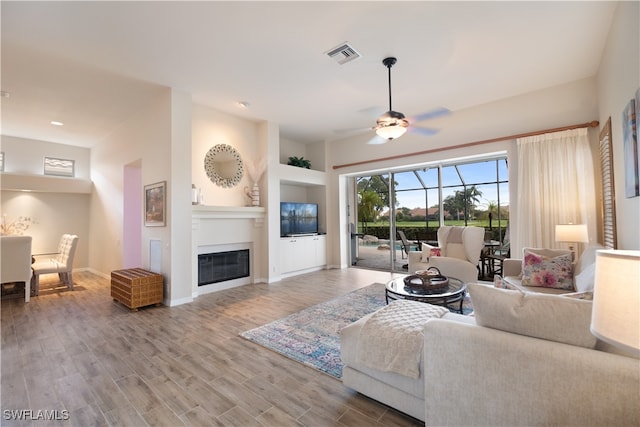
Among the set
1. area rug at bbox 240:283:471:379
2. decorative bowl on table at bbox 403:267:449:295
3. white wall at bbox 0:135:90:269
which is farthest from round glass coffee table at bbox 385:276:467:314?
white wall at bbox 0:135:90:269

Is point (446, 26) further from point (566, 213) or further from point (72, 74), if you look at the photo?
point (72, 74)

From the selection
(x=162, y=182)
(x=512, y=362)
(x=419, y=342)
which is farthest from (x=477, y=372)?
(x=162, y=182)

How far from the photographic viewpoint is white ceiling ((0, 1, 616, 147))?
260 centimetres

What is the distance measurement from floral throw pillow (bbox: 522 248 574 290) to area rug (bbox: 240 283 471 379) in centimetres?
83

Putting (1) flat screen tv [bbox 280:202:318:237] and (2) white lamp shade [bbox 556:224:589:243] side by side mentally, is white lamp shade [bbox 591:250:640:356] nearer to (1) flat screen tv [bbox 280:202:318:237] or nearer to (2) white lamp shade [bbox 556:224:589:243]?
(2) white lamp shade [bbox 556:224:589:243]

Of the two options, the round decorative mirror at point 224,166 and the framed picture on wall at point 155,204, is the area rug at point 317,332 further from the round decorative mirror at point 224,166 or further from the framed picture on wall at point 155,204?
the round decorative mirror at point 224,166

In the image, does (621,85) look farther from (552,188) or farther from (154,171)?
(154,171)

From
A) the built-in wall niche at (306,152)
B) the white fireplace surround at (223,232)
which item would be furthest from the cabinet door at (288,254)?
the built-in wall niche at (306,152)

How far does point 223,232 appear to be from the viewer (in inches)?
195

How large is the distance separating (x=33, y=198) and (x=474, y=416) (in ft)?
30.0

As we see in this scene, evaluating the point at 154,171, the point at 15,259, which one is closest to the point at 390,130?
the point at 154,171

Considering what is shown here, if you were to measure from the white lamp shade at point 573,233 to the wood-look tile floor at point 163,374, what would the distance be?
3.31 metres

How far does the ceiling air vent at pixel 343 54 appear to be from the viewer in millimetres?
3102

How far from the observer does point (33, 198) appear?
6.53 m
